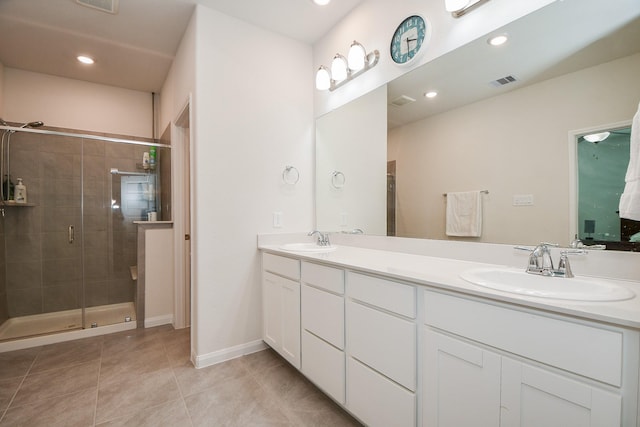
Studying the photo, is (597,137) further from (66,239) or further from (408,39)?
(66,239)

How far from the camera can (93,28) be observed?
2.35 m

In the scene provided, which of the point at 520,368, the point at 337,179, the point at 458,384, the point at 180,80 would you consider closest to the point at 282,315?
the point at 337,179

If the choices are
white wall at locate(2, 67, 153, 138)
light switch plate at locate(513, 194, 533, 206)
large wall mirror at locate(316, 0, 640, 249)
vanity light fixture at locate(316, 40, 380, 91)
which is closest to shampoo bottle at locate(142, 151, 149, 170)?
white wall at locate(2, 67, 153, 138)

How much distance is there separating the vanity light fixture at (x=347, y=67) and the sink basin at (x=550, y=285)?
1.57m

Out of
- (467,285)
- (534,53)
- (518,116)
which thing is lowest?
(467,285)

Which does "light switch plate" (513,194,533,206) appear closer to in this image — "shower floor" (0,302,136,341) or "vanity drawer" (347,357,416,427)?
"vanity drawer" (347,357,416,427)

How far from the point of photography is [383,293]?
1273 mm

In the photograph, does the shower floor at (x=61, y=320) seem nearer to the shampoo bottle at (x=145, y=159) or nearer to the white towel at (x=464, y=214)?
the shampoo bottle at (x=145, y=159)

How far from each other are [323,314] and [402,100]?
1408mm

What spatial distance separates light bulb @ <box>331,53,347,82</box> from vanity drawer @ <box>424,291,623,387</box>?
181cm

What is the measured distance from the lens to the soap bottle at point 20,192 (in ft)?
9.23

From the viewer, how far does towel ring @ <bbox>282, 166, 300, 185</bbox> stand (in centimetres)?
251

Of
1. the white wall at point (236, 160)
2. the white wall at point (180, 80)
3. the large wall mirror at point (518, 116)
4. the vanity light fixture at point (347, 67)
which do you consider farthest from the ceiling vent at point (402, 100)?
the white wall at point (180, 80)

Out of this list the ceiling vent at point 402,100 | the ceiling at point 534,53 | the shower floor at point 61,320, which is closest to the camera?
the ceiling at point 534,53
